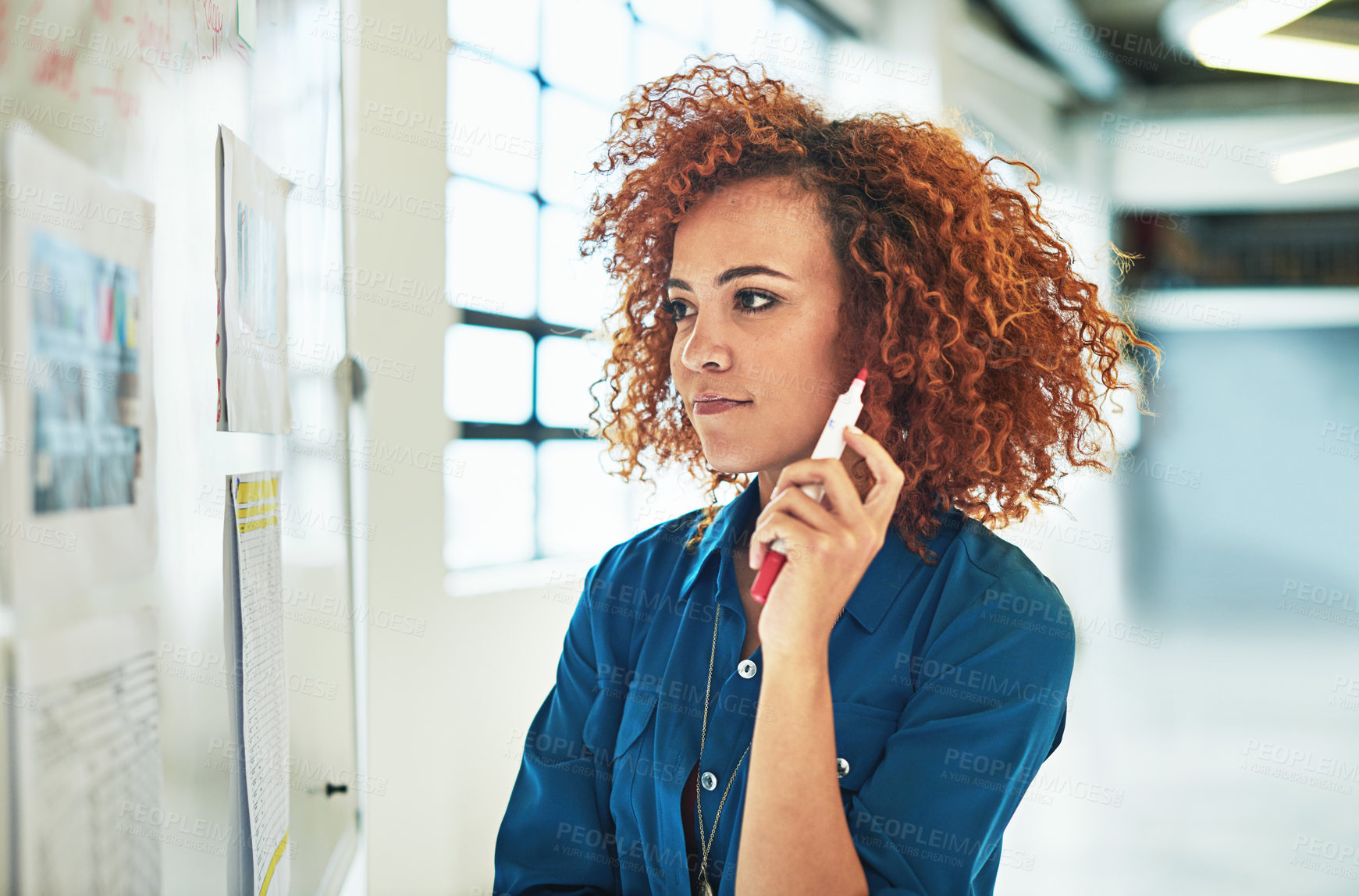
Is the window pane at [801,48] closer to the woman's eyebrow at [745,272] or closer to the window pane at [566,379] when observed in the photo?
the window pane at [566,379]

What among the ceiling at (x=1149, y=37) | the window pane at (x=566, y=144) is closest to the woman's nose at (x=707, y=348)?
the window pane at (x=566, y=144)

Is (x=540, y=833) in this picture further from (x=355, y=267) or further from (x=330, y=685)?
(x=355, y=267)

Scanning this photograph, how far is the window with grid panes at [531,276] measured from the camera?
2.34m

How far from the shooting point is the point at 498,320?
2512mm

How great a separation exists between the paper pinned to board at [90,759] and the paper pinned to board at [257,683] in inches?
7.0

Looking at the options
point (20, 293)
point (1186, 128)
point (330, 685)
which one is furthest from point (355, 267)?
point (1186, 128)

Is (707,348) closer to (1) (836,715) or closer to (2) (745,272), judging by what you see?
(2) (745,272)

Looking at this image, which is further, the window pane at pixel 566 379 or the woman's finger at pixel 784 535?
the window pane at pixel 566 379

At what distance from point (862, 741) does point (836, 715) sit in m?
0.04

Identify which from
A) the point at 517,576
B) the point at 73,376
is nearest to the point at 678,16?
the point at 517,576

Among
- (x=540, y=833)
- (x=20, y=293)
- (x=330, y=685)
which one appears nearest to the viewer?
(x=20, y=293)

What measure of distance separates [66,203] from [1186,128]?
33.3ft

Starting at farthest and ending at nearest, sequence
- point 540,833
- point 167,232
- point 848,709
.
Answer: point 540,833 → point 848,709 → point 167,232

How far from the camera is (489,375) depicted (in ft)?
8.30
